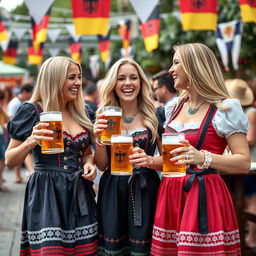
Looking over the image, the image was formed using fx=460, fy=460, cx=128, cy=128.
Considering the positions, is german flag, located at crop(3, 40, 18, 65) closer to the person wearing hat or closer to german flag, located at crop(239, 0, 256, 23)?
german flag, located at crop(239, 0, 256, 23)

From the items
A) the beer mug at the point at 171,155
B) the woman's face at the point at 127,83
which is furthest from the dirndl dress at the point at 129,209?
the beer mug at the point at 171,155

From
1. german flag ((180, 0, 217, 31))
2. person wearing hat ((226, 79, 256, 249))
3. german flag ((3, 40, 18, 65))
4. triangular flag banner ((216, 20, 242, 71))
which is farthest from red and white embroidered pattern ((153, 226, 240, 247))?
german flag ((3, 40, 18, 65))

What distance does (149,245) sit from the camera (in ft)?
10.0

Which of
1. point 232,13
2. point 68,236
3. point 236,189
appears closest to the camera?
point 68,236

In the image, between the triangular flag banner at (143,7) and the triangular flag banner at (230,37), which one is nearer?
the triangular flag banner at (143,7)

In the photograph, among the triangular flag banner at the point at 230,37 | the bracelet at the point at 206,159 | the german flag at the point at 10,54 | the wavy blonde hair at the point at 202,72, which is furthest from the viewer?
the german flag at the point at 10,54

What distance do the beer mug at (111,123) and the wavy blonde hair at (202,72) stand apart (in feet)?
A: 1.63

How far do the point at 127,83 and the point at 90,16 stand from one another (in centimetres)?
315

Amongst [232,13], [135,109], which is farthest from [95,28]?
[232,13]

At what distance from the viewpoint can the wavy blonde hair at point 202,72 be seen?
2795 mm

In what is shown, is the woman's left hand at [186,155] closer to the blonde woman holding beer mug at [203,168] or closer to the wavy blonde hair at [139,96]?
the blonde woman holding beer mug at [203,168]

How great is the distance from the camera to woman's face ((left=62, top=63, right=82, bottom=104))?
10.2 feet

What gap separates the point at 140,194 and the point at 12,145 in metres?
0.91

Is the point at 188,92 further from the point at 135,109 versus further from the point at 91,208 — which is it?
the point at 91,208
